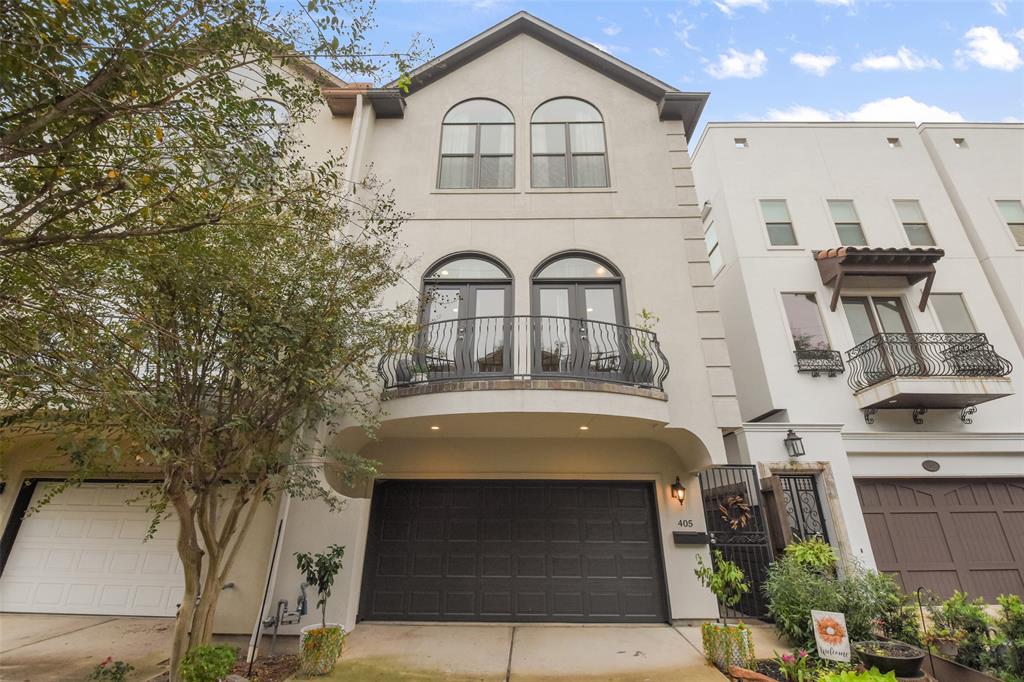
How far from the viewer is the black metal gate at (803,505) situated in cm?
723

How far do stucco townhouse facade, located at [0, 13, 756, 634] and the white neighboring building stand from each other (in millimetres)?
2221

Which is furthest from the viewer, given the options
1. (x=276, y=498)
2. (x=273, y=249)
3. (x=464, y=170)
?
(x=464, y=170)

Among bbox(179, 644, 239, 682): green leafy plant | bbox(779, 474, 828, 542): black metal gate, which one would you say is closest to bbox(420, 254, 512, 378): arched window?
bbox(179, 644, 239, 682): green leafy plant

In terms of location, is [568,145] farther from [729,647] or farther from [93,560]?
[93,560]

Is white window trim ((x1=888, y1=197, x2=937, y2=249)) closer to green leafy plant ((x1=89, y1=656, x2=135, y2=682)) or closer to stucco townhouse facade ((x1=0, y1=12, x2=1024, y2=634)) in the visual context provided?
stucco townhouse facade ((x1=0, y1=12, x2=1024, y2=634))

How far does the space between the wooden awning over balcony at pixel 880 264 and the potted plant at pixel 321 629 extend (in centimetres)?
1025

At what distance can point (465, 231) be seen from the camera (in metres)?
7.83

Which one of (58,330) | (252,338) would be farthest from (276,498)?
(58,330)

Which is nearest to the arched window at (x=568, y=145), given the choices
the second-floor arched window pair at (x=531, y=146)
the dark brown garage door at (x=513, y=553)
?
the second-floor arched window pair at (x=531, y=146)

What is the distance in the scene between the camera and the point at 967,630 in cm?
447

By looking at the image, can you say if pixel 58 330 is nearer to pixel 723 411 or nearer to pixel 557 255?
pixel 557 255

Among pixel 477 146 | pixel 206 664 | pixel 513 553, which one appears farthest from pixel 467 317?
pixel 206 664

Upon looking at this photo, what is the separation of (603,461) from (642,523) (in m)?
1.15

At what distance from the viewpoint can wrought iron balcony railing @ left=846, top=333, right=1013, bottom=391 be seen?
8180 mm
